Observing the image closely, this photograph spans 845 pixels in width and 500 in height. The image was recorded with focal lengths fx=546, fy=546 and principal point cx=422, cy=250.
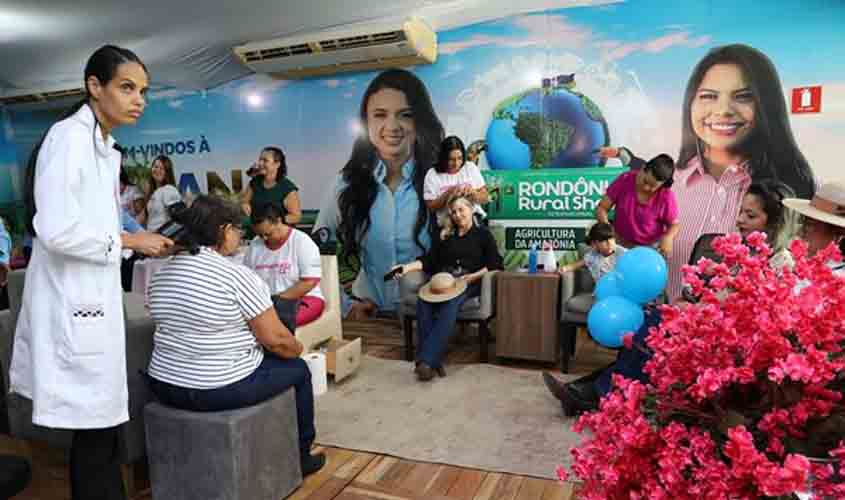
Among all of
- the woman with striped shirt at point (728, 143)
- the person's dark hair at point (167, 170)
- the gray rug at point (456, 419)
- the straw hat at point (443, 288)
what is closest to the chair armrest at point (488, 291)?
the straw hat at point (443, 288)

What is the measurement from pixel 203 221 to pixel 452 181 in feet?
8.71

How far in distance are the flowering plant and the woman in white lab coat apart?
146 cm

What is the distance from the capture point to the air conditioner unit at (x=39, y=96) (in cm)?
621

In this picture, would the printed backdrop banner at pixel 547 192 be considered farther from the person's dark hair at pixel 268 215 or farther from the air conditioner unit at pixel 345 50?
the person's dark hair at pixel 268 215

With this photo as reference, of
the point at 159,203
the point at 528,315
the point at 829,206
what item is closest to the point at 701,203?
the point at 528,315

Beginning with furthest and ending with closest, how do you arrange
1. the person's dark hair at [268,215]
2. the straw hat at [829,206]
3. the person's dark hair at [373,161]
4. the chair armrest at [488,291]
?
the person's dark hair at [373,161]
the chair armrest at [488,291]
the person's dark hair at [268,215]
the straw hat at [829,206]

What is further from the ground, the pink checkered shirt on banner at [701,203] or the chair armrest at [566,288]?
the pink checkered shirt on banner at [701,203]

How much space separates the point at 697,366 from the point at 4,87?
8.37 m

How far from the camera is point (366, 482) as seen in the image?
2.23m

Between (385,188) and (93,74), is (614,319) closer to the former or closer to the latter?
(93,74)

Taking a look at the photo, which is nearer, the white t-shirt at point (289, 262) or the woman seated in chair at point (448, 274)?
the white t-shirt at point (289, 262)

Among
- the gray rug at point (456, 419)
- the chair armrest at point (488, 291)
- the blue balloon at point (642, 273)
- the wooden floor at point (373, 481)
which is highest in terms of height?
the blue balloon at point (642, 273)

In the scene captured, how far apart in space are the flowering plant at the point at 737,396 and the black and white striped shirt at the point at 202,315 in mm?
1450

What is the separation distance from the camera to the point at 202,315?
71.6 inches
